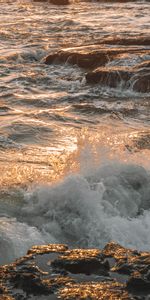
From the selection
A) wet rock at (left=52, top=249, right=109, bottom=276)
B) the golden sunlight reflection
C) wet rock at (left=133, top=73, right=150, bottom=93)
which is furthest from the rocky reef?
wet rock at (left=133, top=73, right=150, bottom=93)

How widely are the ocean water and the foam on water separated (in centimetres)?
1

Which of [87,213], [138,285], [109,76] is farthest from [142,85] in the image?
[138,285]

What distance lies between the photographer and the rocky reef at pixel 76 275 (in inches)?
171

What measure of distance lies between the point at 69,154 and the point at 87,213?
1823 mm

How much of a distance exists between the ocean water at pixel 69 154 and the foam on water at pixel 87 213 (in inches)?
0.4

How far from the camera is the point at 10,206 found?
6.39 meters

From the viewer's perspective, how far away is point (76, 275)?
4.63 m

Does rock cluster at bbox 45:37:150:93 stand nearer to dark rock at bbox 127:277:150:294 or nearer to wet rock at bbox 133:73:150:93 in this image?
wet rock at bbox 133:73:150:93

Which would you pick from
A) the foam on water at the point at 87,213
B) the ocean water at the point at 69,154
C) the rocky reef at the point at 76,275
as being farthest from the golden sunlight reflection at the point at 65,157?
the rocky reef at the point at 76,275

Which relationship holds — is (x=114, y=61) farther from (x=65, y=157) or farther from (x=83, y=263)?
(x=83, y=263)

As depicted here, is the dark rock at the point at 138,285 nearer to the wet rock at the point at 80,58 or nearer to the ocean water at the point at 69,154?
the ocean water at the point at 69,154

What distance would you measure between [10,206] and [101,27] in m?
14.6

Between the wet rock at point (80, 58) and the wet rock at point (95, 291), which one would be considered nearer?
the wet rock at point (95, 291)

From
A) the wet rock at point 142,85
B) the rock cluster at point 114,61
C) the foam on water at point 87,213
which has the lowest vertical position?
the foam on water at point 87,213
